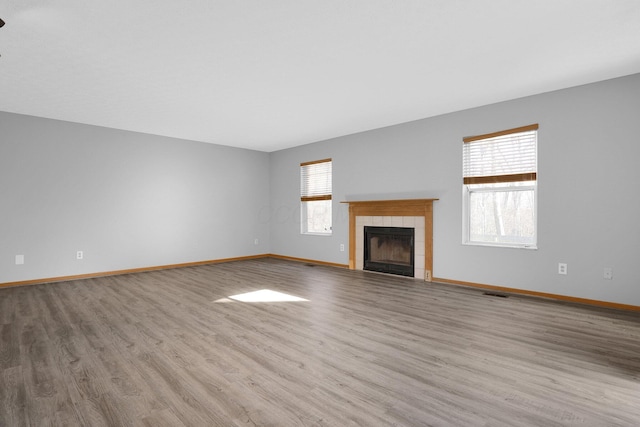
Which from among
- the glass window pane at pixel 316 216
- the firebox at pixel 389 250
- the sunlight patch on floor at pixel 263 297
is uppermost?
the glass window pane at pixel 316 216

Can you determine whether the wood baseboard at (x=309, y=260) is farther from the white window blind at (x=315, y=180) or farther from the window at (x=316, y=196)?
the white window blind at (x=315, y=180)

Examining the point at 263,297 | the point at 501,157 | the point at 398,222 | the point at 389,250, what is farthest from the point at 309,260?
the point at 501,157

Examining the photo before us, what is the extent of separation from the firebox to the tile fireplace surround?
0.09 meters

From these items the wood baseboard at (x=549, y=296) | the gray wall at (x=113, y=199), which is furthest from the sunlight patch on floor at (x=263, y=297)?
the gray wall at (x=113, y=199)

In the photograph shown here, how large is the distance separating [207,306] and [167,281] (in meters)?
1.73

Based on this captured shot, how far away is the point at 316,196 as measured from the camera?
6.86 m

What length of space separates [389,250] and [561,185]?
2.63 meters

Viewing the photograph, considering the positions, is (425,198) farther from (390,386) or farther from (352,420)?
(352,420)

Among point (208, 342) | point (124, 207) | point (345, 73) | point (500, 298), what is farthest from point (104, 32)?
point (500, 298)

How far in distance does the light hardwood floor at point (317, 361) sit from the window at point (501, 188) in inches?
35.9

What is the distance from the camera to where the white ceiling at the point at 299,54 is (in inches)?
93.3

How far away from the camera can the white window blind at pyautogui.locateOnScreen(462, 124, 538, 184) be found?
4137 millimetres

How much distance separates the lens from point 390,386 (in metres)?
1.94

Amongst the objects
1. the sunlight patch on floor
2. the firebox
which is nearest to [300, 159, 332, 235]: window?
the firebox
